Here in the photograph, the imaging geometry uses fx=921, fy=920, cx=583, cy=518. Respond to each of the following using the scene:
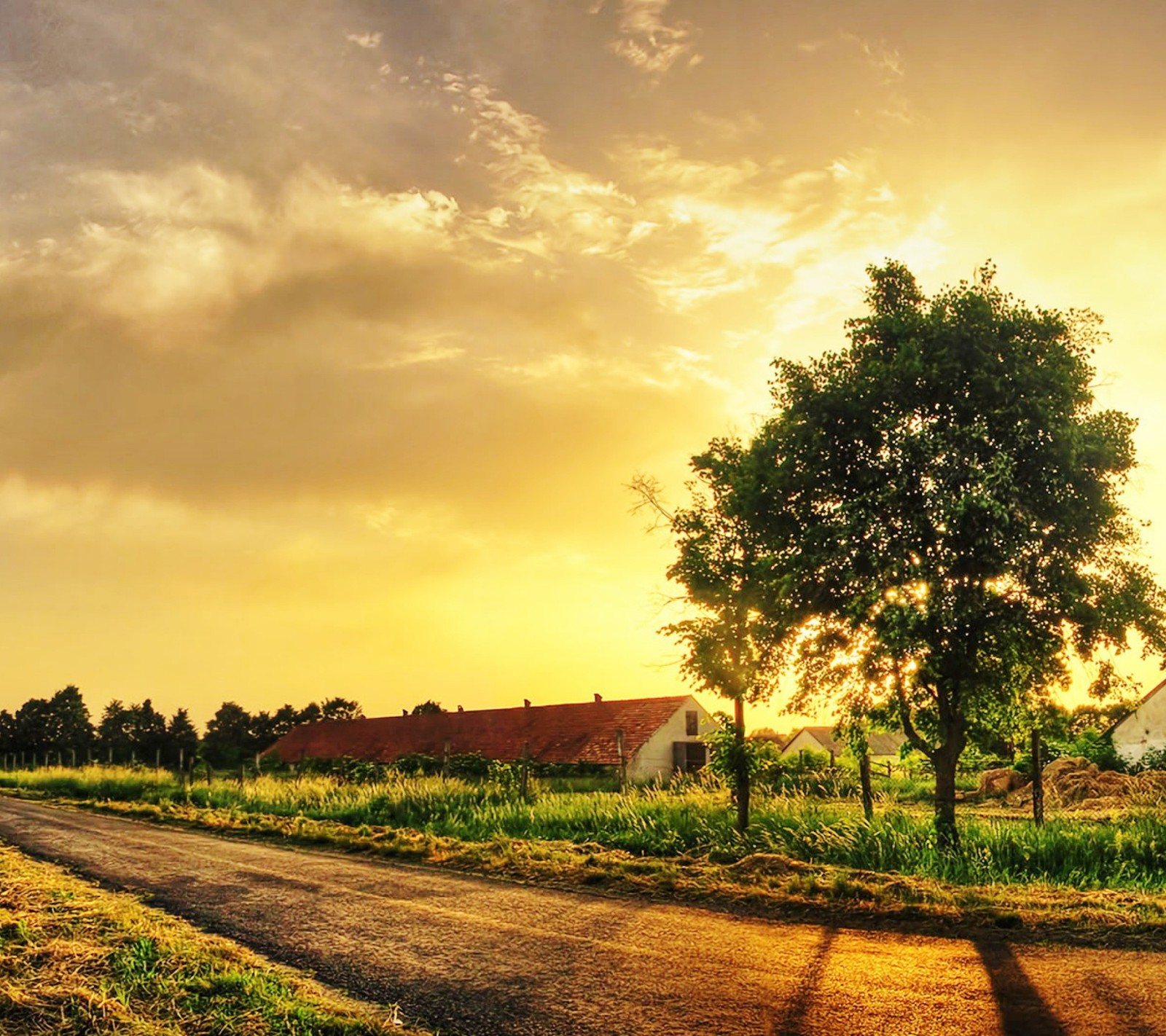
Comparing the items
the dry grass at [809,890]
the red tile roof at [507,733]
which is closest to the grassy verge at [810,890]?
the dry grass at [809,890]

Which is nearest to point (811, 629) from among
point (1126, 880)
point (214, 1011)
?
point (1126, 880)

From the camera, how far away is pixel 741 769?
56.5 ft

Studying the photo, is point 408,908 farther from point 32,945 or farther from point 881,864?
point 881,864

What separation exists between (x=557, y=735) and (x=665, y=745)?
635 cm

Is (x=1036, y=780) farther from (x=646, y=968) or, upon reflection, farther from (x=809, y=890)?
(x=646, y=968)

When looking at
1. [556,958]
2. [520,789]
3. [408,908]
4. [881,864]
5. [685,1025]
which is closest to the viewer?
[685,1025]

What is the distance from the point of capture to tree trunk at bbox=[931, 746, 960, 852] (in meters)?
13.5

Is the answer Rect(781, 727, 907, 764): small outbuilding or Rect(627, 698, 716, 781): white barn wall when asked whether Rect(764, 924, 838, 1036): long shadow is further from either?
Rect(781, 727, 907, 764): small outbuilding

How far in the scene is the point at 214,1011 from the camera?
664cm

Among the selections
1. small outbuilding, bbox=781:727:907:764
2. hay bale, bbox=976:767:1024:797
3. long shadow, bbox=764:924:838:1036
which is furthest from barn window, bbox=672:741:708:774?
small outbuilding, bbox=781:727:907:764

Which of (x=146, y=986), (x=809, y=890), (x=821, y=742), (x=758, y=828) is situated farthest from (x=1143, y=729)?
(x=821, y=742)

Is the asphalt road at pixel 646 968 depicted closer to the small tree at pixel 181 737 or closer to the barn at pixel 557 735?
the barn at pixel 557 735

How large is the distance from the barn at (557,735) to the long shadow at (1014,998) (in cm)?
3463

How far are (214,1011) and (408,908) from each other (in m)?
4.30
